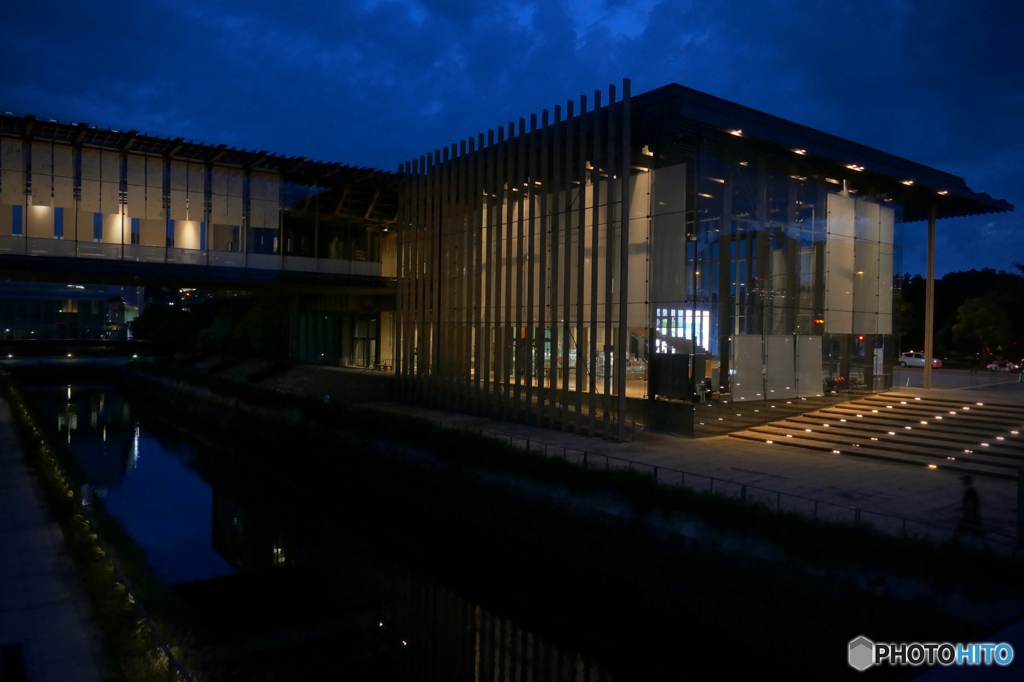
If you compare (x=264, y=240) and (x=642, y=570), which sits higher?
(x=264, y=240)

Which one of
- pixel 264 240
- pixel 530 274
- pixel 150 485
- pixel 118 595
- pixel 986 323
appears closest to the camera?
pixel 118 595

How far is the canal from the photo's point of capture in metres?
10.4

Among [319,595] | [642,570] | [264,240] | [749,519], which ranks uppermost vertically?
[264,240]

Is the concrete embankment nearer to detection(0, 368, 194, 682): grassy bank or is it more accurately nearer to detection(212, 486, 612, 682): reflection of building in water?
detection(212, 486, 612, 682): reflection of building in water

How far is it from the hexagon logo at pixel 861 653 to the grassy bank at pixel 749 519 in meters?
0.95

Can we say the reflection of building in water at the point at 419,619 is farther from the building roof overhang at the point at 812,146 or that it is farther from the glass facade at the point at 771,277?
the building roof overhang at the point at 812,146

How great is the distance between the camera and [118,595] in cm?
861

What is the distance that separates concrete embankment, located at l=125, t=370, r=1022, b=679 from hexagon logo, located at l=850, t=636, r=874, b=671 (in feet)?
0.45

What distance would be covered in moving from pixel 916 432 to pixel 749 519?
10.4 metres

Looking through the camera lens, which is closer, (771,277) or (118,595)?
(118,595)

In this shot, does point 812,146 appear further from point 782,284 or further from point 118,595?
point 118,595

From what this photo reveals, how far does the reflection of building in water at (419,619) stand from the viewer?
Result: 1037 centimetres

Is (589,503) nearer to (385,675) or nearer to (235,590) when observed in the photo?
(385,675)

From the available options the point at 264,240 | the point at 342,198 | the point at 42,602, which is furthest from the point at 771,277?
the point at 264,240
